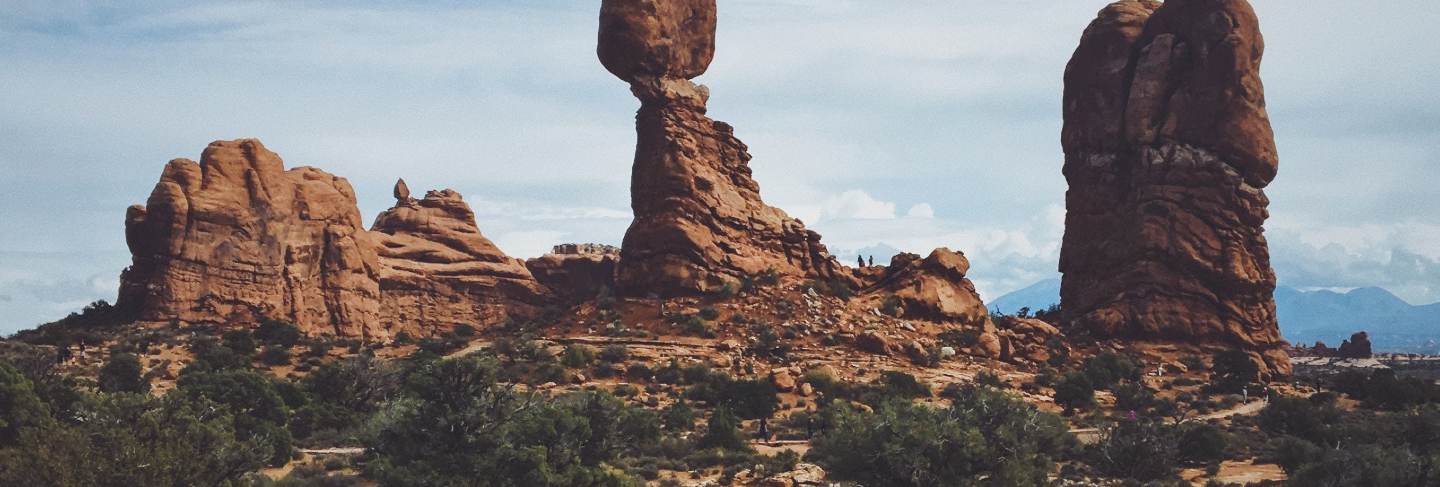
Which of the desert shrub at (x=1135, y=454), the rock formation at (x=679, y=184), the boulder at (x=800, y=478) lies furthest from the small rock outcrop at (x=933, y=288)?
the boulder at (x=800, y=478)

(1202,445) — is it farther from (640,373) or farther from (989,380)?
(640,373)

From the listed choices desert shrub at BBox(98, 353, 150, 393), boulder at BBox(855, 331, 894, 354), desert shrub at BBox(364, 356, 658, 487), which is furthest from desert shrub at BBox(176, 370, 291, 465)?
boulder at BBox(855, 331, 894, 354)

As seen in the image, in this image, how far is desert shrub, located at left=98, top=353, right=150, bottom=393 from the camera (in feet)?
157

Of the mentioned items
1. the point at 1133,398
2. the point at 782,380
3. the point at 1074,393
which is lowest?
the point at 1133,398

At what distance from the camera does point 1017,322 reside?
68438 mm

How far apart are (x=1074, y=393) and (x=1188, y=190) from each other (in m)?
19.4

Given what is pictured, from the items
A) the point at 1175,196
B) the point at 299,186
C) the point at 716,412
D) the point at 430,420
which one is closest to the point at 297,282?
the point at 299,186

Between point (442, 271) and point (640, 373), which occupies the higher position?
point (442, 271)

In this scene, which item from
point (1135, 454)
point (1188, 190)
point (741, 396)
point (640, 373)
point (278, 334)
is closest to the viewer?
point (1135, 454)

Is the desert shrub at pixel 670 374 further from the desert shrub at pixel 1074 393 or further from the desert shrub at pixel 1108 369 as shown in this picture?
the desert shrub at pixel 1108 369

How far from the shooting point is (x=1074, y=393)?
179 ft

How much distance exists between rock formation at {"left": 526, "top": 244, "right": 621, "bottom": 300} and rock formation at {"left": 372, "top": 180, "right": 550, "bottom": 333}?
50.3 inches

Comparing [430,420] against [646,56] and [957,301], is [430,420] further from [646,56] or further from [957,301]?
[957,301]

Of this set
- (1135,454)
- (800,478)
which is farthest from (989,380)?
(800,478)
